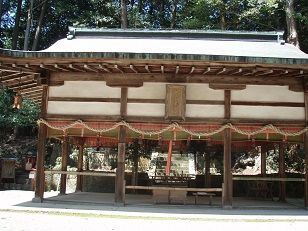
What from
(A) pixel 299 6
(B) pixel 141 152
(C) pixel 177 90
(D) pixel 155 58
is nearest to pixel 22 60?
(D) pixel 155 58

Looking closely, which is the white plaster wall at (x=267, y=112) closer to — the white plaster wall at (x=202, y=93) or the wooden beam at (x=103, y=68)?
the white plaster wall at (x=202, y=93)

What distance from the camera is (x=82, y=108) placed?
443 inches

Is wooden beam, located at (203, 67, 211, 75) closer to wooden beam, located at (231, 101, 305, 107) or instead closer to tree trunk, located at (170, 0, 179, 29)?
Result: wooden beam, located at (231, 101, 305, 107)

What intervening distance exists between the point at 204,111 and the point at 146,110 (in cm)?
174

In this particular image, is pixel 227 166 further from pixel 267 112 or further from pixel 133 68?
pixel 133 68

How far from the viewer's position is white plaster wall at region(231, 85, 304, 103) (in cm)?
1115

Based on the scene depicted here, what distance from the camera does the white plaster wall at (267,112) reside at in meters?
11.1

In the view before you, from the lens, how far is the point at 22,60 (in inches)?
397

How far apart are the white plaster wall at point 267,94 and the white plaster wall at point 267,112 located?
0.26 m

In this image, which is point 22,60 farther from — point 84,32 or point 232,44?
point 232,44

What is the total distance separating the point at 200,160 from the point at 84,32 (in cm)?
1065

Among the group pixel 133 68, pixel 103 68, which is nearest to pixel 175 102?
pixel 133 68

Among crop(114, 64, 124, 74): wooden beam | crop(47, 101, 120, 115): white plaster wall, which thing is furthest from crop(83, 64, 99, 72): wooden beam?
crop(47, 101, 120, 115): white plaster wall

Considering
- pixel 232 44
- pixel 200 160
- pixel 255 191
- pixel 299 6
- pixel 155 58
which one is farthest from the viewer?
pixel 299 6
